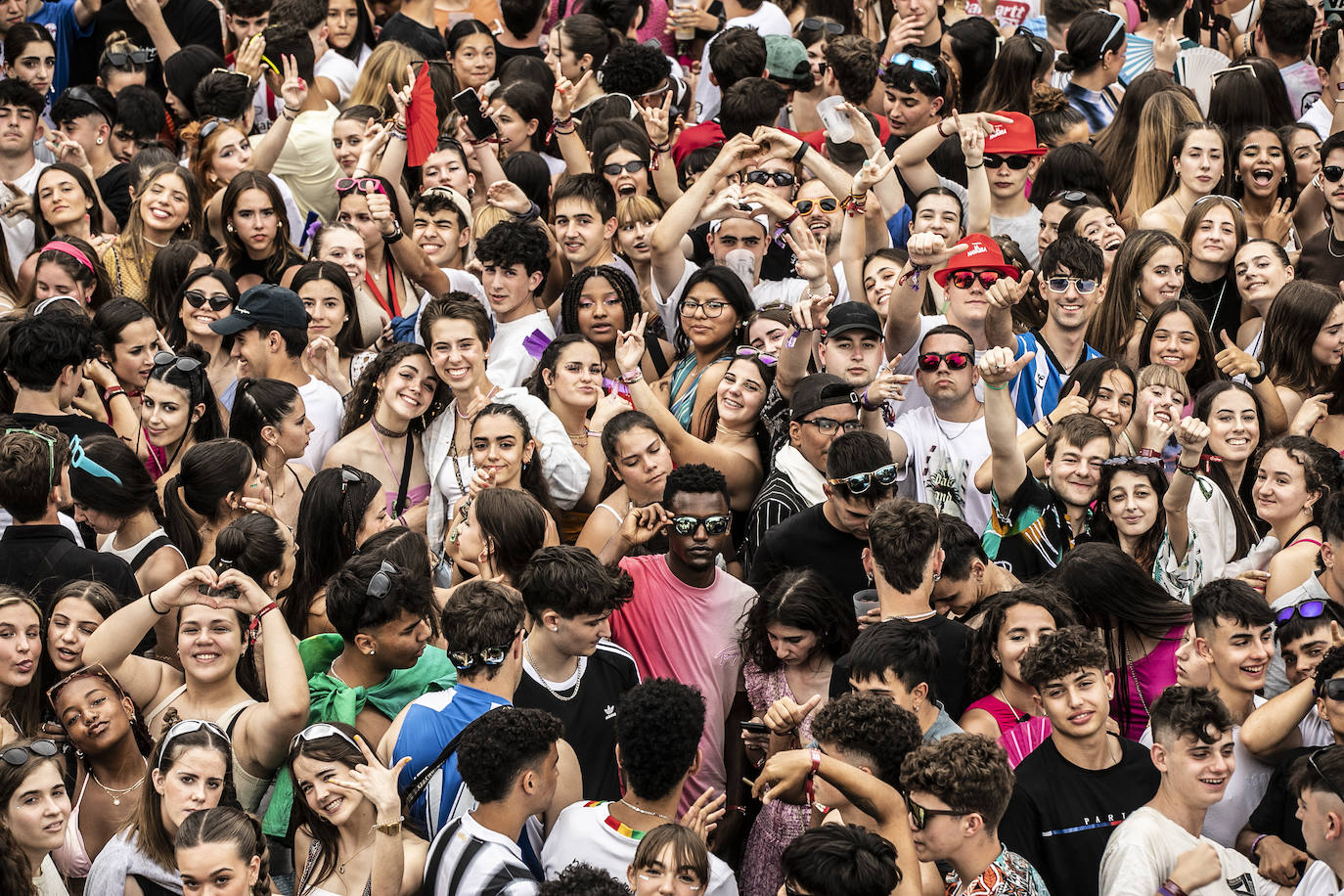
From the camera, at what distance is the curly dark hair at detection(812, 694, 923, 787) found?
4.70 meters

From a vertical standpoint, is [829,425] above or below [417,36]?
above

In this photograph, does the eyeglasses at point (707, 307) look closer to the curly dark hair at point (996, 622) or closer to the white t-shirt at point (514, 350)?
the white t-shirt at point (514, 350)

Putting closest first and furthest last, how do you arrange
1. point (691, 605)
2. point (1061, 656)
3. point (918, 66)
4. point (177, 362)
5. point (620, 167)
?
point (1061, 656) → point (691, 605) → point (177, 362) → point (620, 167) → point (918, 66)

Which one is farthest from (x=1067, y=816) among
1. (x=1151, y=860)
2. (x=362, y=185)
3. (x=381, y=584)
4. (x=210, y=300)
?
(x=362, y=185)

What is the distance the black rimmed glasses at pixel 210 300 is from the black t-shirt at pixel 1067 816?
430 cm

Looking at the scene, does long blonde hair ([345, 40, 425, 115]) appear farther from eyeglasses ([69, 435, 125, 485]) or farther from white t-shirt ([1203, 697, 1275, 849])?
white t-shirt ([1203, 697, 1275, 849])

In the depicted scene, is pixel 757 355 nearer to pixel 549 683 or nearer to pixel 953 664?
pixel 953 664

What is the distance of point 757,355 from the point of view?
7035 mm

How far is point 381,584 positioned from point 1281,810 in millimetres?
2757

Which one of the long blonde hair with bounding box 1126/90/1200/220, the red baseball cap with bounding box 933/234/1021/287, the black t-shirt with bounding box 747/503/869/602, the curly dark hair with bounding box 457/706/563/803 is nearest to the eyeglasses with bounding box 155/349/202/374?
the black t-shirt with bounding box 747/503/869/602

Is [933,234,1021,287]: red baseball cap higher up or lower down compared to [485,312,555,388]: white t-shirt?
higher up

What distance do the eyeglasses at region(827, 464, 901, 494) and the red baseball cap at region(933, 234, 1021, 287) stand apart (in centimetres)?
176

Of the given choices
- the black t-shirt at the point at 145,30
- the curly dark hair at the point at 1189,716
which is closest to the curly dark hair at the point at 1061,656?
the curly dark hair at the point at 1189,716

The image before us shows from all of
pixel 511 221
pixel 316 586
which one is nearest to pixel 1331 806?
pixel 316 586
